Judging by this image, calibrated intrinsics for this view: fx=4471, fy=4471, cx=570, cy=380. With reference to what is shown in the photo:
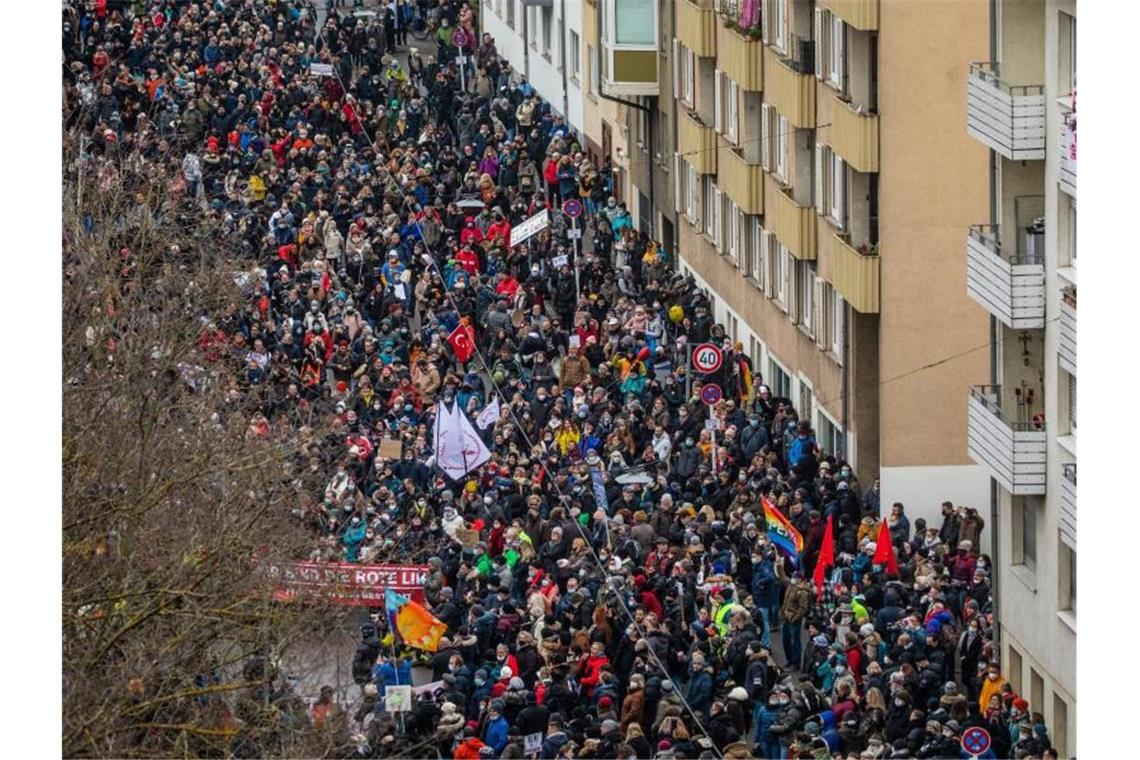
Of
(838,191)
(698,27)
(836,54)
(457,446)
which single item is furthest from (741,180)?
(457,446)

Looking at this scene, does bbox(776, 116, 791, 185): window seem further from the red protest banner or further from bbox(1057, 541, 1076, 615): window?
bbox(1057, 541, 1076, 615): window

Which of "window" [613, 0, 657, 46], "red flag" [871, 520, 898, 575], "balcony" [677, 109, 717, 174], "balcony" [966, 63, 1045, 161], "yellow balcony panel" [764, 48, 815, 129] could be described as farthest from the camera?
"window" [613, 0, 657, 46]

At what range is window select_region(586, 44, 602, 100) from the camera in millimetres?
98938

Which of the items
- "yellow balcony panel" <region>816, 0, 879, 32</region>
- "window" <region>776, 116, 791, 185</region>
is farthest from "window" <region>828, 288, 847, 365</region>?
"window" <region>776, 116, 791, 185</region>

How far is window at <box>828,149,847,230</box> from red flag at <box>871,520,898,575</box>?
13.4 metres

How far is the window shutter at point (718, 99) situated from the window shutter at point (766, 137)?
4.06 m

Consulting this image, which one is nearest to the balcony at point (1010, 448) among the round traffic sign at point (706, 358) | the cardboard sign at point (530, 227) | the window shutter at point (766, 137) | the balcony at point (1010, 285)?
the balcony at point (1010, 285)

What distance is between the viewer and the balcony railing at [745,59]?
8044cm

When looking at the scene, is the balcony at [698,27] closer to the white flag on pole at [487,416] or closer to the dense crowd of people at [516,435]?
the dense crowd of people at [516,435]

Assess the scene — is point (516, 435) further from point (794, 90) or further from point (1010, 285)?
point (1010, 285)

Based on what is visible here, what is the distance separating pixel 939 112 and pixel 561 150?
25.2 metres

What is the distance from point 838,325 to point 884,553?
42.3 ft

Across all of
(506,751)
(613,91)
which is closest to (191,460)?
(506,751)
